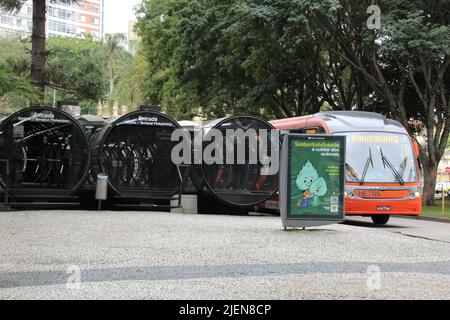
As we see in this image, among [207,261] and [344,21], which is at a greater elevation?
[344,21]

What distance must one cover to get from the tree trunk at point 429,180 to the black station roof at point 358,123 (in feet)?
40.6

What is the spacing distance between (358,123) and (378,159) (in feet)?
3.90

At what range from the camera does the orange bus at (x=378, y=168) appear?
65.6 feet

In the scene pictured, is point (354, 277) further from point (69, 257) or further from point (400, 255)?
point (69, 257)

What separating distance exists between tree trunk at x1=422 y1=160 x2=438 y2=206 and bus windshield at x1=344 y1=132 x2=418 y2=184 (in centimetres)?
1267

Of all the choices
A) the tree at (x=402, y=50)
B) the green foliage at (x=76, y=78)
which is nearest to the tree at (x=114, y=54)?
the tree at (x=402, y=50)

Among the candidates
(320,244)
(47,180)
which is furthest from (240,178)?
(320,244)

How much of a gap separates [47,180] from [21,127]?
1.67 m

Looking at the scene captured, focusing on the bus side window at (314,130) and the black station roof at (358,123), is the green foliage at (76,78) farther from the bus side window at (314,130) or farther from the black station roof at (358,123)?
the black station roof at (358,123)

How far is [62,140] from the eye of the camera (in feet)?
69.5

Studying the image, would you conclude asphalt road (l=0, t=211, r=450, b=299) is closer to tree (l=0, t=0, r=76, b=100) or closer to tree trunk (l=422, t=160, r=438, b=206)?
tree (l=0, t=0, r=76, b=100)

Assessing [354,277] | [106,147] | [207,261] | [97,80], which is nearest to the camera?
[354,277]

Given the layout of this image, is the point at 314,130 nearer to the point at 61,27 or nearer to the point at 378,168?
the point at 378,168

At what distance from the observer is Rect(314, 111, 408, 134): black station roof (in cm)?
2070
